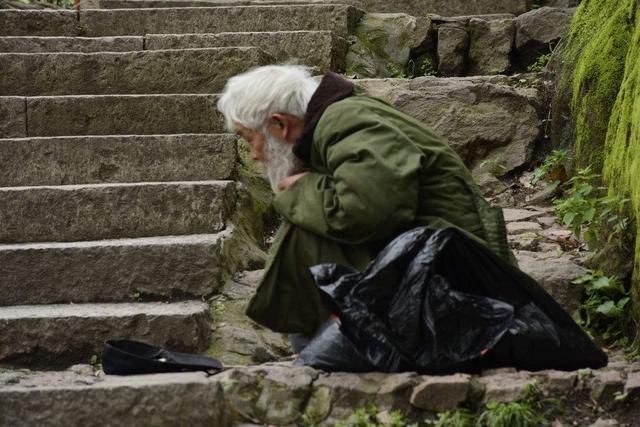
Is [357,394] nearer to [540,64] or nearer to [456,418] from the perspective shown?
[456,418]

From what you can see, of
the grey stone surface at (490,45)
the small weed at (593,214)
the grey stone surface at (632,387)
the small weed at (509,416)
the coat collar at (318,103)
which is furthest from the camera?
the grey stone surface at (490,45)

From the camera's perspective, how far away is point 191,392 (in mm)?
2836

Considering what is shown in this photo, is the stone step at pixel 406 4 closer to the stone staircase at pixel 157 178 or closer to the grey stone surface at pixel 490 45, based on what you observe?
the stone staircase at pixel 157 178

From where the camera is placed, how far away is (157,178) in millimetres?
4992

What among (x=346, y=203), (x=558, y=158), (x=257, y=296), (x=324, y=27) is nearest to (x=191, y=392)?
(x=257, y=296)

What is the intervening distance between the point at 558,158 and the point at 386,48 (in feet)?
7.37

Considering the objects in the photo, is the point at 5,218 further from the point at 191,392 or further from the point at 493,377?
the point at 493,377

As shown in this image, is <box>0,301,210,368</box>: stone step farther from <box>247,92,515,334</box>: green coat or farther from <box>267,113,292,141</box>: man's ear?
<box>267,113,292,141</box>: man's ear

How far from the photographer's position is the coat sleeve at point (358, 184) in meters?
2.89

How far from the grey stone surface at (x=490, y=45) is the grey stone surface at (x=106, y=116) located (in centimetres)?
238

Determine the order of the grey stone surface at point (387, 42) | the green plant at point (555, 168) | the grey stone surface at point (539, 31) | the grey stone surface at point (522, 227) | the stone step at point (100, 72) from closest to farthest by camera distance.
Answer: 1. the grey stone surface at point (522, 227)
2. the green plant at point (555, 168)
3. the stone step at point (100, 72)
4. the grey stone surface at point (539, 31)
5. the grey stone surface at point (387, 42)

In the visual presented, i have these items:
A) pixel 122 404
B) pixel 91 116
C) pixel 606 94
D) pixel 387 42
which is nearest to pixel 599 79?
pixel 606 94

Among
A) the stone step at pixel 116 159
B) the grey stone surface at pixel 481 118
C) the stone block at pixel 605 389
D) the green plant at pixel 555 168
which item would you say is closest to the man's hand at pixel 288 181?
the stone block at pixel 605 389

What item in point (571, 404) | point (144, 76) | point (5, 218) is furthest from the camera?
point (144, 76)
